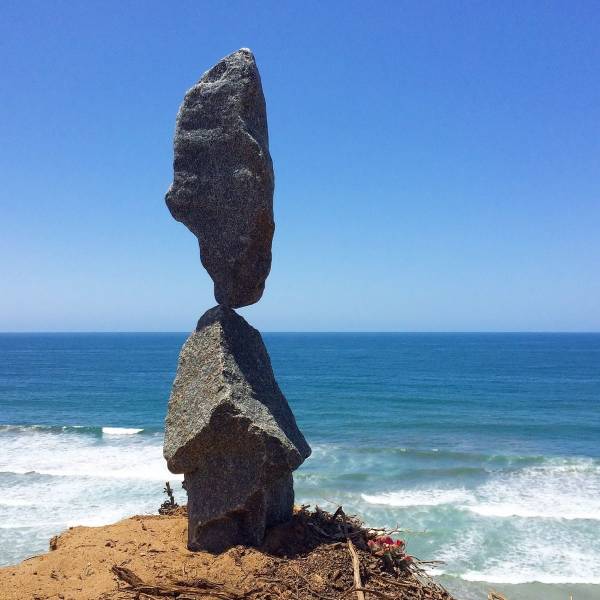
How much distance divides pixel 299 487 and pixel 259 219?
39.9ft

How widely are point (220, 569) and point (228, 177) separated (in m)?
4.01

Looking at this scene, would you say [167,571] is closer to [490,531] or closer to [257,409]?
[257,409]

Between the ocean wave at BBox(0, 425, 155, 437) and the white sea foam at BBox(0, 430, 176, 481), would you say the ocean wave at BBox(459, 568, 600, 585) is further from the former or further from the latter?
the ocean wave at BBox(0, 425, 155, 437)

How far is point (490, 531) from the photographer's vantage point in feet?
43.5

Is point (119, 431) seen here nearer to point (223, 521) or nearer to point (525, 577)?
point (525, 577)

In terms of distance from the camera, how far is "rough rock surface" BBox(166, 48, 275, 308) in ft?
20.9

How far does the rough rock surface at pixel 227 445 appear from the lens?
229 inches

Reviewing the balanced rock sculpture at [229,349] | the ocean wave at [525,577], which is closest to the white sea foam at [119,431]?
the ocean wave at [525,577]

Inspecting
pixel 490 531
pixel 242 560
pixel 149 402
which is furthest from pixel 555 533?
pixel 149 402

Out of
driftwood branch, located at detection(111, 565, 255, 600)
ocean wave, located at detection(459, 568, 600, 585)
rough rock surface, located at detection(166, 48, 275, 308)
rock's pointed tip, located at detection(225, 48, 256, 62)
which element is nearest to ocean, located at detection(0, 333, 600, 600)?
ocean wave, located at detection(459, 568, 600, 585)

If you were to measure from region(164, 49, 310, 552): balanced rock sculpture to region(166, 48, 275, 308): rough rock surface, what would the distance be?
12 millimetres

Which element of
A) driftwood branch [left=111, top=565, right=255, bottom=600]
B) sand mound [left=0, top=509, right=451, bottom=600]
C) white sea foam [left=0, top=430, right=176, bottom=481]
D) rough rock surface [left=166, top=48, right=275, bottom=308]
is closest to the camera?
driftwood branch [left=111, top=565, right=255, bottom=600]

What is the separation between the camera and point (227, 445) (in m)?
5.93

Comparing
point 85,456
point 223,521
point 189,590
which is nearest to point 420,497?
point 223,521
